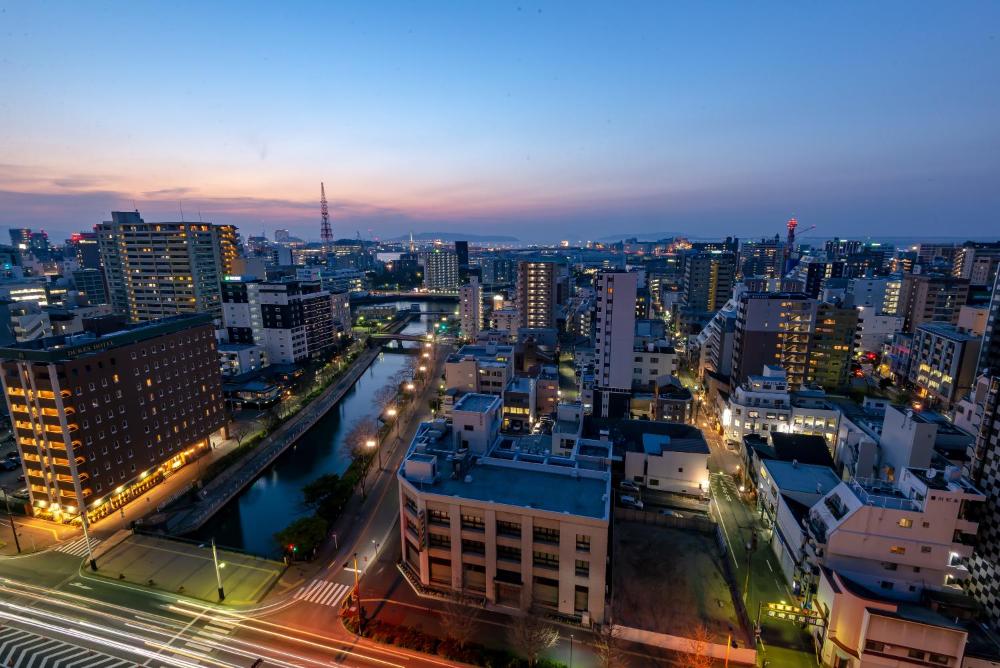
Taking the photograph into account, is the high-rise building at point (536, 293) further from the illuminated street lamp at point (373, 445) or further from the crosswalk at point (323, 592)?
the crosswalk at point (323, 592)

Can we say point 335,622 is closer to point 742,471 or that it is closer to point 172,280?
point 742,471

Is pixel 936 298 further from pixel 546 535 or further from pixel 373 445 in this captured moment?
pixel 373 445

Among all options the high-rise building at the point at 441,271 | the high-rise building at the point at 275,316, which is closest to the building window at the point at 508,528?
the high-rise building at the point at 275,316

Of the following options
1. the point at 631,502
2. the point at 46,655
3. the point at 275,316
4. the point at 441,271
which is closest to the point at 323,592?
the point at 46,655

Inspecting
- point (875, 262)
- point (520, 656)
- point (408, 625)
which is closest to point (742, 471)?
point (520, 656)

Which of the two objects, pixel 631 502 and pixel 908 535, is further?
pixel 631 502

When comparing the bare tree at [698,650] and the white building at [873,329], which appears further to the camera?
the white building at [873,329]

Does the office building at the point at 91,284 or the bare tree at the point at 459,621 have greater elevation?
the office building at the point at 91,284
